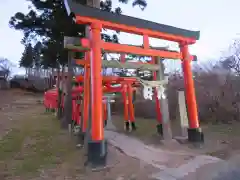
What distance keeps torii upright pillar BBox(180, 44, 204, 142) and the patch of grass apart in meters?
3.57

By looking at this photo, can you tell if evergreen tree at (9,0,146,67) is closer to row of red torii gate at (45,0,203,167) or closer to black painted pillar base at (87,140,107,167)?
row of red torii gate at (45,0,203,167)

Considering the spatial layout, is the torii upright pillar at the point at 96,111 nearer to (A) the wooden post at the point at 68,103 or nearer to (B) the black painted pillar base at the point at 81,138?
(B) the black painted pillar base at the point at 81,138

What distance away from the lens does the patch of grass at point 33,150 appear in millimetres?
5180

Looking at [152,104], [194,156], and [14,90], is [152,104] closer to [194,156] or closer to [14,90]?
[194,156]

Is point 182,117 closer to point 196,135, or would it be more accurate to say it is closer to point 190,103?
point 190,103

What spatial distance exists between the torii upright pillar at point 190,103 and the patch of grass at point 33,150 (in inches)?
141

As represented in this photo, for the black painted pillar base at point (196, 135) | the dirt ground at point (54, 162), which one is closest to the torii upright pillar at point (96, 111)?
the dirt ground at point (54, 162)

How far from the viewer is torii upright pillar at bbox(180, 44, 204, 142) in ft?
22.4

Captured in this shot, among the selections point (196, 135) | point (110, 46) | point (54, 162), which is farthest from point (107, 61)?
point (196, 135)

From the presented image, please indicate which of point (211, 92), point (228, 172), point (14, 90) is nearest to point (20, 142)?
point (228, 172)

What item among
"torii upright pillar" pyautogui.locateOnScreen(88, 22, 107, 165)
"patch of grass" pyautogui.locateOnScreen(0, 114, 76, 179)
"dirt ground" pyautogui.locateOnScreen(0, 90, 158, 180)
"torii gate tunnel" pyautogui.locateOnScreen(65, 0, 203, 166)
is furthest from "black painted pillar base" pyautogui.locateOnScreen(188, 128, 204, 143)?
"patch of grass" pyautogui.locateOnScreen(0, 114, 76, 179)

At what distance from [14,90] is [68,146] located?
25392mm

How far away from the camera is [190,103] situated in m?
7.03

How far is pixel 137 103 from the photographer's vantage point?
1320 cm
